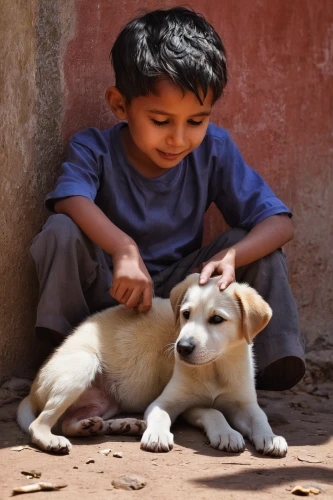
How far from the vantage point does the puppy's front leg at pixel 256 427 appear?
3137 mm

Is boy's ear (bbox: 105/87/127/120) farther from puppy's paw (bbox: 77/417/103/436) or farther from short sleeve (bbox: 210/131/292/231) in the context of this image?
puppy's paw (bbox: 77/417/103/436)

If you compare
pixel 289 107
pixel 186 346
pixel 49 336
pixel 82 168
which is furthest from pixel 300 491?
pixel 289 107

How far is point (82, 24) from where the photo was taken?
167 inches

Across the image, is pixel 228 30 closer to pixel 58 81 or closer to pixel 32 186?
pixel 58 81

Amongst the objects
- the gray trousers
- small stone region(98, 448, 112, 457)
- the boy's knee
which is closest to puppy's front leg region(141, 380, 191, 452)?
small stone region(98, 448, 112, 457)

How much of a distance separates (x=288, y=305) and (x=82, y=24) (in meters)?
1.82

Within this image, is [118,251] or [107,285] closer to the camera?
[118,251]

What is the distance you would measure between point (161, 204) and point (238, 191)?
411 millimetres

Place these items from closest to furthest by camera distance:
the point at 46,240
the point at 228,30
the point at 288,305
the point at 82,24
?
the point at 46,240 → the point at 288,305 → the point at 82,24 → the point at 228,30

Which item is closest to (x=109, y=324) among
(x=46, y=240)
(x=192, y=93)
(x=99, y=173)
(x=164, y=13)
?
(x=46, y=240)

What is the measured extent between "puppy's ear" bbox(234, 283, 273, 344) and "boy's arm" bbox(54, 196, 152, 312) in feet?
1.55

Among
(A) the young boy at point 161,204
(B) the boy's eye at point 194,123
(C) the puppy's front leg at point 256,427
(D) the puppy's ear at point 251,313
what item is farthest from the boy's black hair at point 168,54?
(C) the puppy's front leg at point 256,427

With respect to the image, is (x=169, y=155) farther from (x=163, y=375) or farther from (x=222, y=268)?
(x=163, y=375)

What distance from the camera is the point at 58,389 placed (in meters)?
3.25
